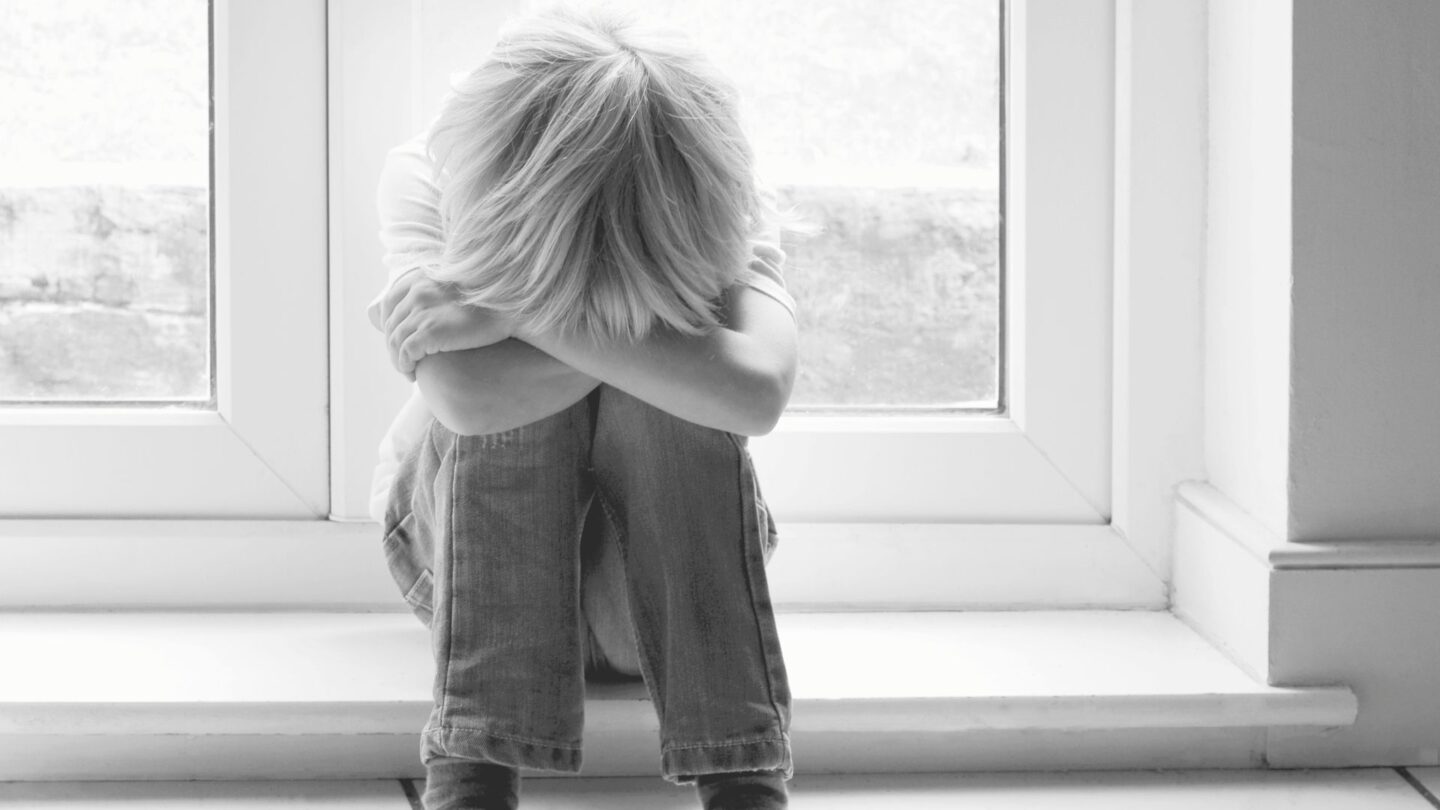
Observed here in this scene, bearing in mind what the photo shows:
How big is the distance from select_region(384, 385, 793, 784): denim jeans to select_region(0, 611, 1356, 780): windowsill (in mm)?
158

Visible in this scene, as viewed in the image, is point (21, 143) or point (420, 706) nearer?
point (420, 706)

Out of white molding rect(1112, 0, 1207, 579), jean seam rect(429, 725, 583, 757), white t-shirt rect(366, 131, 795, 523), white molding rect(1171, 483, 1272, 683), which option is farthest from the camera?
white molding rect(1112, 0, 1207, 579)

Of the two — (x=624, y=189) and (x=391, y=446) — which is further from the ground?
(x=624, y=189)

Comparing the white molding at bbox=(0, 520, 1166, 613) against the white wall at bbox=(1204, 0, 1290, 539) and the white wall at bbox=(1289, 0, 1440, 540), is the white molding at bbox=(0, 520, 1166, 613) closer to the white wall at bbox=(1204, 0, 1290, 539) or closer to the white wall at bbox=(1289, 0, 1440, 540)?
the white wall at bbox=(1204, 0, 1290, 539)

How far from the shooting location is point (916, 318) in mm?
1506

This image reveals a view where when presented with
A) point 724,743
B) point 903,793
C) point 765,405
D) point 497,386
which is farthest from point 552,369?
point 903,793

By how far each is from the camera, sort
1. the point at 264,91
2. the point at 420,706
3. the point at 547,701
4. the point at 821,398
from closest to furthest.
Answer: the point at 547,701
the point at 420,706
the point at 264,91
the point at 821,398

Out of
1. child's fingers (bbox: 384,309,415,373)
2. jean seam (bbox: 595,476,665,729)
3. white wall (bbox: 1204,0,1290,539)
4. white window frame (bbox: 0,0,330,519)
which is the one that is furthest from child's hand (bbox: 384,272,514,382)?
white wall (bbox: 1204,0,1290,539)

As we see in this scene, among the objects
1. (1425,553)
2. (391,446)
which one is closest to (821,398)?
(391,446)

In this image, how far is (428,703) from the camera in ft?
4.02

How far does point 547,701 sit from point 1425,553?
2.20 feet

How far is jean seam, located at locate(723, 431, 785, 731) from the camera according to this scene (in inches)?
42.9

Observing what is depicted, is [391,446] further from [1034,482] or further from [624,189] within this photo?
[1034,482]

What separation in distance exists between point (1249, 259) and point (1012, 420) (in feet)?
0.85
